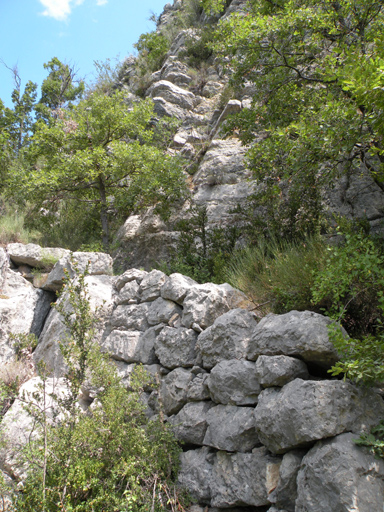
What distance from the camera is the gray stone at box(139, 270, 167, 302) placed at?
525 cm

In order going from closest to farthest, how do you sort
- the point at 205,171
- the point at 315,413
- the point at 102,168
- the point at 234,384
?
the point at 315,413
the point at 234,384
the point at 102,168
the point at 205,171

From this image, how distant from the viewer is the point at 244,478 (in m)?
3.16

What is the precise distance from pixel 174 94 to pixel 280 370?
497 inches

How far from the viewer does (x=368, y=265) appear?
10.7 feet

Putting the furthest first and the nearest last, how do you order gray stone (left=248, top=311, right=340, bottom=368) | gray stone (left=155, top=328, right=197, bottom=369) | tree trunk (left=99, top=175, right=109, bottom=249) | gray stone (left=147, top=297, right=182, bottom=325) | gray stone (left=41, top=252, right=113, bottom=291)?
1. tree trunk (left=99, top=175, right=109, bottom=249)
2. gray stone (left=41, top=252, right=113, bottom=291)
3. gray stone (left=147, top=297, right=182, bottom=325)
4. gray stone (left=155, top=328, right=197, bottom=369)
5. gray stone (left=248, top=311, right=340, bottom=368)

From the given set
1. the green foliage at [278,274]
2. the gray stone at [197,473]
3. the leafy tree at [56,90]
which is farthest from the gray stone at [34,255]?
the leafy tree at [56,90]

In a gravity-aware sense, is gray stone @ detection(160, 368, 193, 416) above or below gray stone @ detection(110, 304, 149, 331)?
below

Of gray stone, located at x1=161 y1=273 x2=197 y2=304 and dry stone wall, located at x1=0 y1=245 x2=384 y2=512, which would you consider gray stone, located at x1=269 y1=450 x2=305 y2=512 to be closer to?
dry stone wall, located at x1=0 y1=245 x2=384 y2=512

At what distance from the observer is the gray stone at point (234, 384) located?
351cm

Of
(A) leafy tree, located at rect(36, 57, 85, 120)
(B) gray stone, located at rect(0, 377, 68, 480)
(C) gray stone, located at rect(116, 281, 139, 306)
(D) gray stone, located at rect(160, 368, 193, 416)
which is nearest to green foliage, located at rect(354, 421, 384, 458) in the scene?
(D) gray stone, located at rect(160, 368, 193, 416)

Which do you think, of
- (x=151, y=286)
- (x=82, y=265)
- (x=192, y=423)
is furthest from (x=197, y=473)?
(x=82, y=265)

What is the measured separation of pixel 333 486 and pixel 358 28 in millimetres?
7093

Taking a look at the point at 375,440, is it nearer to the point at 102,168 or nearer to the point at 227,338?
the point at 227,338

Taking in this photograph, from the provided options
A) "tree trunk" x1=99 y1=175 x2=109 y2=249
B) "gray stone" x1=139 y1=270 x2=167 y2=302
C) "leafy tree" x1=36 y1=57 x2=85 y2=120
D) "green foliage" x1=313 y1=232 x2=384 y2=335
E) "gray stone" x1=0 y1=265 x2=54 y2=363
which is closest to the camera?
"green foliage" x1=313 y1=232 x2=384 y2=335
